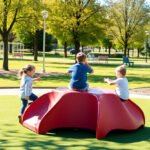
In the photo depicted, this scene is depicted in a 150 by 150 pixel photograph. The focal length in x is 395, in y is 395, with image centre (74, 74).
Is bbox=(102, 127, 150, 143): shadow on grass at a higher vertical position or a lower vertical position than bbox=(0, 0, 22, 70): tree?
lower

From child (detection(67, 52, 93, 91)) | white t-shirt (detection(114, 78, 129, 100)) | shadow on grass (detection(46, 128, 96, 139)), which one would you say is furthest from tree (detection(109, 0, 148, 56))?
shadow on grass (detection(46, 128, 96, 139))

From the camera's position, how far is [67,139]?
8.84m

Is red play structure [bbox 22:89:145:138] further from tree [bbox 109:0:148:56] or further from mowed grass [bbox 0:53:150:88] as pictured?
tree [bbox 109:0:148:56]

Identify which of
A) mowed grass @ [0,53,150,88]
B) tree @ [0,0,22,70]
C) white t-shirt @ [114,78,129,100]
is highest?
tree @ [0,0,22,70]

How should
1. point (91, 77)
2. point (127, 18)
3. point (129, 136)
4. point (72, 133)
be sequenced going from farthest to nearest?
point (127, 18), point (91, 77), point (72, 133), point (129, 136)

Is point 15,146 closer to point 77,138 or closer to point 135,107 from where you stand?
point 77,138

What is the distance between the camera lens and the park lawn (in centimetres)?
812

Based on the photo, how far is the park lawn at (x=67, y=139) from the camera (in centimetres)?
812

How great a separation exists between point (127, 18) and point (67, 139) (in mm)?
Result: 48341

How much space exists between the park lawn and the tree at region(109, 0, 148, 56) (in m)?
45.7

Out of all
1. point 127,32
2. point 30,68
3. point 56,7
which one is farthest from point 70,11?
point 30,68

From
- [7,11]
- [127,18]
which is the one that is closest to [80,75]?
[7,11]

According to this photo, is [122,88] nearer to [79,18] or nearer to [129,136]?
[129,136]

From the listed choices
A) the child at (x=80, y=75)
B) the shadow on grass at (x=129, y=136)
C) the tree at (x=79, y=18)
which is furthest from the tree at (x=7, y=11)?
the shadow on grass at (x=129, y=136)
